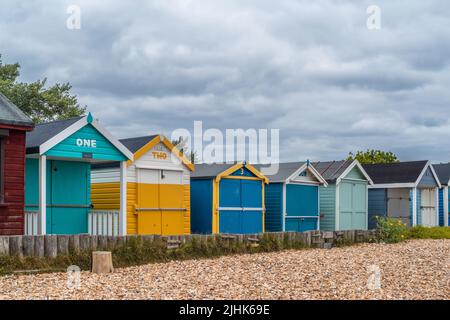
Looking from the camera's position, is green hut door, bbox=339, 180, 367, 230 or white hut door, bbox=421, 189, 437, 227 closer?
green hut door, bbox=339, 180, 367, 230

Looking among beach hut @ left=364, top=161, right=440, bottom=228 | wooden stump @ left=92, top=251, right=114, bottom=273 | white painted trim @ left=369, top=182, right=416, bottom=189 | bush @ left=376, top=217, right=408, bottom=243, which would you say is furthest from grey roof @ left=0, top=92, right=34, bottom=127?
white painted trim @ left=369, top=182, right=416, bottom=189

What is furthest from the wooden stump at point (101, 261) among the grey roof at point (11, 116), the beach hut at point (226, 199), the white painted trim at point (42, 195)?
the beach hut at point (226, 199)

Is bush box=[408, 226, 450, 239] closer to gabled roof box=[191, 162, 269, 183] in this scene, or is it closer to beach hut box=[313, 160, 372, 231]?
beach hut box=[313, 160, 372, 231]

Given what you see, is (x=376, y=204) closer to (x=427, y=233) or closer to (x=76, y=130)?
(x=427, y=233)

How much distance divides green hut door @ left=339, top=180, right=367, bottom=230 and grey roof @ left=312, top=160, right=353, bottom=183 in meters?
0.47

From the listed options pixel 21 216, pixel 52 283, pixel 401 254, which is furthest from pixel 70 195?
pixel 401 254

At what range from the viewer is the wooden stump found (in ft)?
41.1

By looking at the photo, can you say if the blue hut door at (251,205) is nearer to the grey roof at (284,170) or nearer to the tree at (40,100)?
the grey roof at (284,170)

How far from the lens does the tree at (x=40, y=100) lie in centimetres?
3459

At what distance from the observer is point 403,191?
30578 millimetres

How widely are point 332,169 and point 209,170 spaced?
6857 millimetres

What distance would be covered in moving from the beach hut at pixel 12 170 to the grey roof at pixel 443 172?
914 inches

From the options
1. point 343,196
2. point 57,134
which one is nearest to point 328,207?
point 343,196
